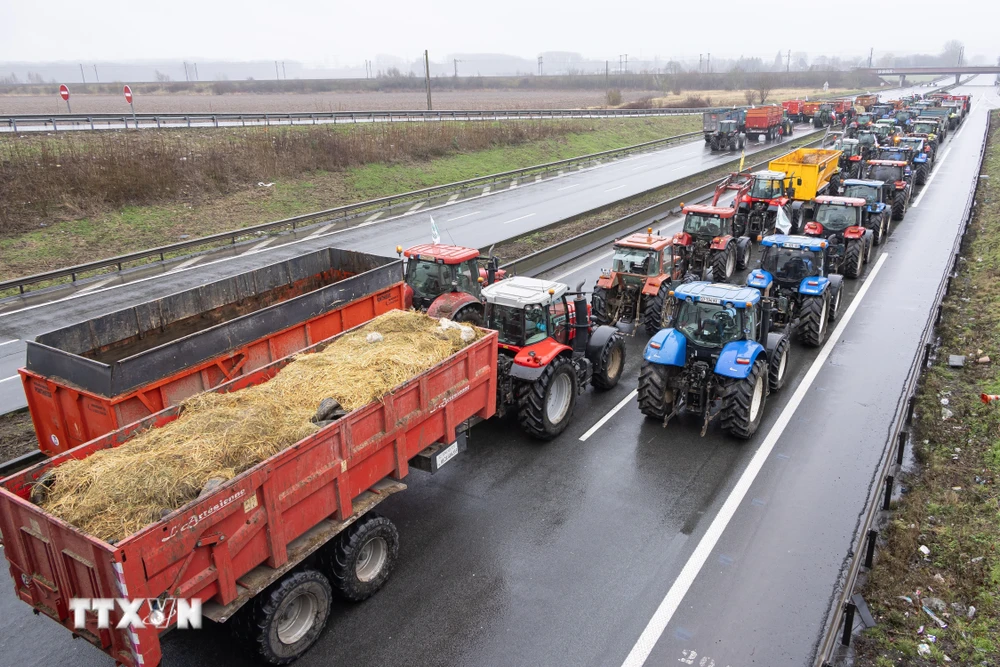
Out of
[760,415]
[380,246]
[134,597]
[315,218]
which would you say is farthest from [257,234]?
[134,597]

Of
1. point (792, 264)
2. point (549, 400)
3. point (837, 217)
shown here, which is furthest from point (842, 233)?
point (549, 400)

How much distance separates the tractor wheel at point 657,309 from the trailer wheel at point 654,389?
4.08 metres

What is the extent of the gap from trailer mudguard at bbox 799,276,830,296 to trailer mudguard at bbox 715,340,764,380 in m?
4.27

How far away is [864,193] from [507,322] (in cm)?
1705

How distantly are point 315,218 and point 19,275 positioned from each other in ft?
34.0

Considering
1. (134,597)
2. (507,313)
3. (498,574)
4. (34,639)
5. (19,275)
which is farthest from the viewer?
(19,275)

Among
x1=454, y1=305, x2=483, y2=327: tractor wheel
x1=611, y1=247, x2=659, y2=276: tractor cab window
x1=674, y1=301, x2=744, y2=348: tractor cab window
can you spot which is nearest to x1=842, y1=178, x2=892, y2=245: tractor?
x1=611, y1=247, x2=659, y2=276: tractor cab window

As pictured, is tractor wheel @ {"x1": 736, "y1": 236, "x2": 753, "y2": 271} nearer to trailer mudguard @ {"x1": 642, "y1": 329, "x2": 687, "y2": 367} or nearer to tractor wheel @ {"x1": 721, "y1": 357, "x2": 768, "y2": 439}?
tractor wheel @ {"x1": 721, "y1": 357, "x2": 768, "y2": 439}

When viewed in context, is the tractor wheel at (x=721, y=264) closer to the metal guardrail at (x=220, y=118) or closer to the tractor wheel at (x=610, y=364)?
the tractor wheel at (x=610, y=364)

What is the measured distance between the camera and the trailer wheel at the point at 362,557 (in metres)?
7.45

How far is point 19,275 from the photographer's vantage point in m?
21.0

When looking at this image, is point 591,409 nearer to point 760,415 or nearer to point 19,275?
point 760,415

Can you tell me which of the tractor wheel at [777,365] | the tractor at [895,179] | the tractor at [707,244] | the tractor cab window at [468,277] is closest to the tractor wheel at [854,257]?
the tractor at [707,244]

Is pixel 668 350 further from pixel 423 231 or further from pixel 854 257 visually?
pixel 423 231
